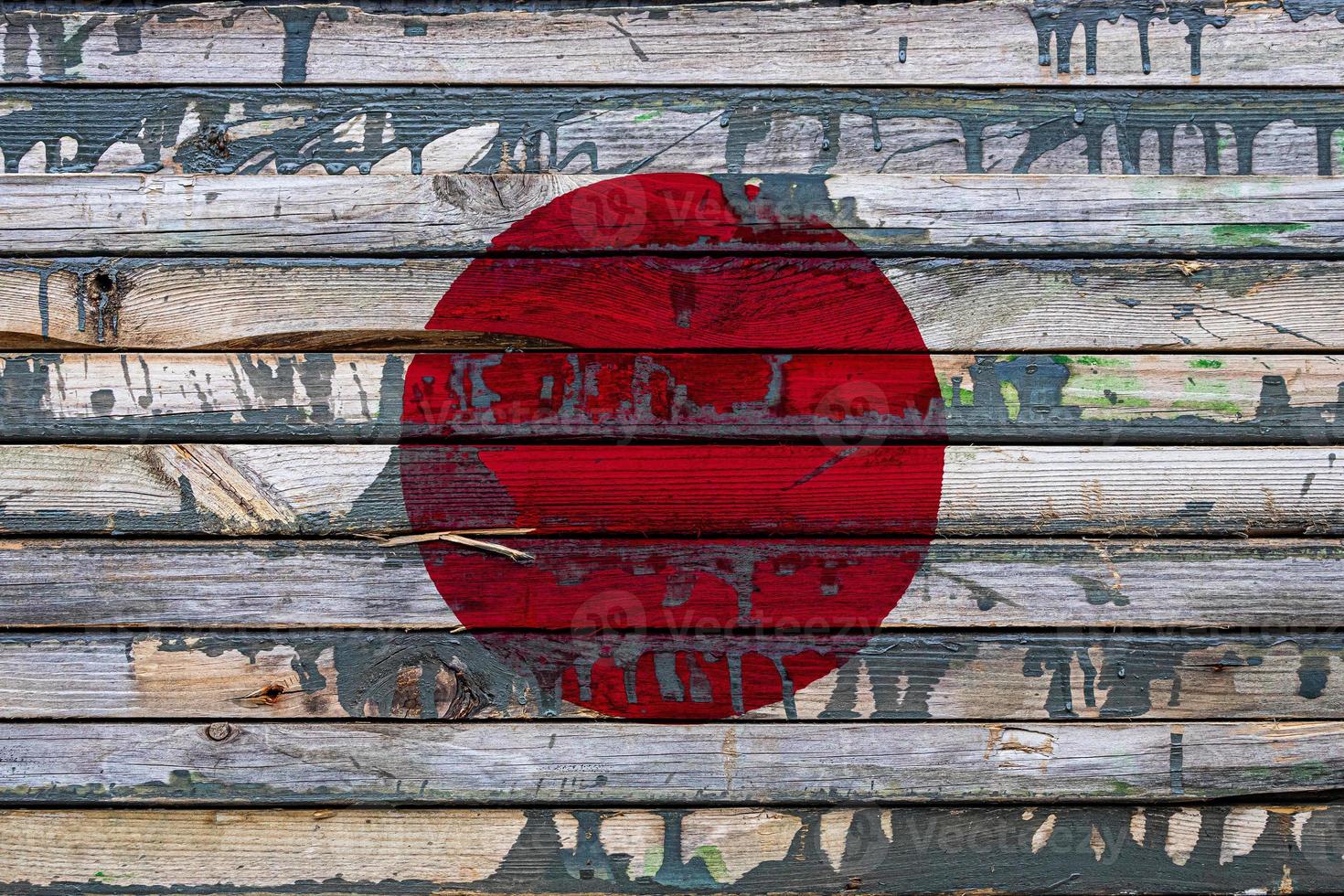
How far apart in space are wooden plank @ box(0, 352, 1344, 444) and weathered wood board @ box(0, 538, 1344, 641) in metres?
0.22

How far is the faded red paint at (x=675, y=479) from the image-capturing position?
1.56 metres

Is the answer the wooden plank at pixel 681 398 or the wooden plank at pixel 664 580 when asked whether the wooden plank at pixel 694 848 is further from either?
the wooden plank at pixel 681 398

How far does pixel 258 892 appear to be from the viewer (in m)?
1.56

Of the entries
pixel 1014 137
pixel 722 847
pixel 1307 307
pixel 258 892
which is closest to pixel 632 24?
pixel 1014 137

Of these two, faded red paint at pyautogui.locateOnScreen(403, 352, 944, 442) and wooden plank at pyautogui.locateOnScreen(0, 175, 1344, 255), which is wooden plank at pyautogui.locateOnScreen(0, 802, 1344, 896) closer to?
faded red paint at pyautogui.locateOnScreen(403, 352, 944, 442)

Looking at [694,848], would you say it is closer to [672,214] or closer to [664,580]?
[664,580]

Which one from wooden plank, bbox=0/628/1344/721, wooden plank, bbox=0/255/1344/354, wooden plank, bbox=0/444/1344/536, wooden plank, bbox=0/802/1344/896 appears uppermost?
wooden plank, bbox=0/255/1344/354

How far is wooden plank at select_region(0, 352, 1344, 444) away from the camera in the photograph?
156 centimetres

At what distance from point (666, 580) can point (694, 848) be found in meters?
0.54

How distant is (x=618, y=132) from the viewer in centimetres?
159

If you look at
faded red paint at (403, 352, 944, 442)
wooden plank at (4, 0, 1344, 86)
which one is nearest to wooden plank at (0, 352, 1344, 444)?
faded red paint at (403, 352, 944, 442)

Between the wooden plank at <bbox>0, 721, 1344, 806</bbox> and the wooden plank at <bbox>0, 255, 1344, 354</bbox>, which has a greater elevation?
the wooden plank at <bbox>0, 255, 1344, 354</bbox>

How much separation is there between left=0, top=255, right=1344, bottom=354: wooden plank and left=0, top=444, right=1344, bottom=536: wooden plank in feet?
0.69

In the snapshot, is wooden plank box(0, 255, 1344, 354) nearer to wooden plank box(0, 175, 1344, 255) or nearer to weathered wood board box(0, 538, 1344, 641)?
wooden plank box(0, 175, 1344, 255)
